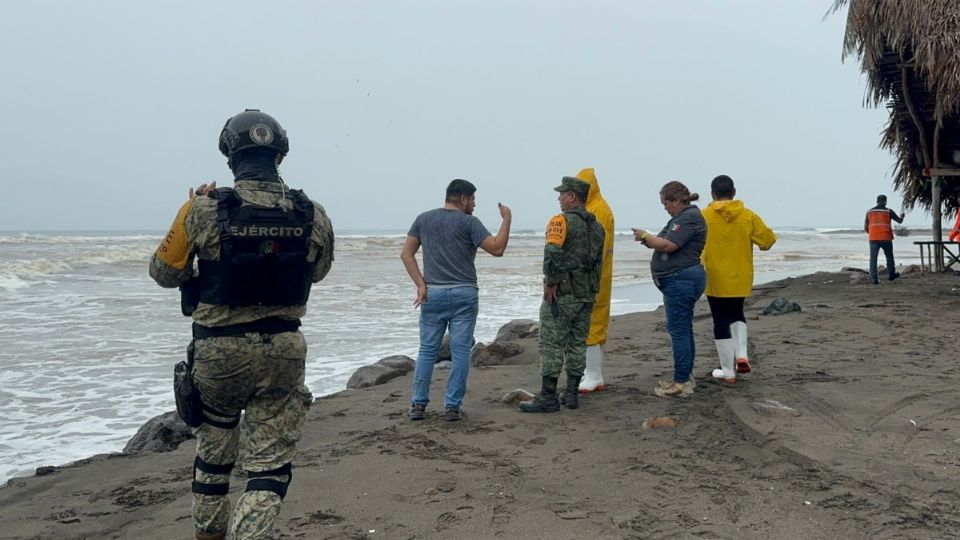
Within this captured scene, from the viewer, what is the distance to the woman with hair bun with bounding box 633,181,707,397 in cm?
563

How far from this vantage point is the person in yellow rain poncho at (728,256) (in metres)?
6.04

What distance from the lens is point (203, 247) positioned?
276 centimetres

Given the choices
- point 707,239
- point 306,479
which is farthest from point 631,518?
point 707,239

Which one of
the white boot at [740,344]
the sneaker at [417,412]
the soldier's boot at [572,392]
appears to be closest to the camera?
the sneaker at [417,412]

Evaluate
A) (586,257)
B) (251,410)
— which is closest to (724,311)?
(586,257)

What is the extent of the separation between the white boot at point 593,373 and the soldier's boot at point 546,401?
651 millimetres

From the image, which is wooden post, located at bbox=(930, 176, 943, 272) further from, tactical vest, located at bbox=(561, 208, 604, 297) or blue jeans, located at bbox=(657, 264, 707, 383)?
tactical vest, located at bbox=(561, 208, 604, 297)

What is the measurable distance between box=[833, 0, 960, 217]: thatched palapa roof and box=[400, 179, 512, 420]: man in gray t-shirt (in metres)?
10.7

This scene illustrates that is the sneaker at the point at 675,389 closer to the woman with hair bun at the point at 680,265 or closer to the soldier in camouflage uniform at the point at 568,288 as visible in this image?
the woman with hair bun at the point at 680,265

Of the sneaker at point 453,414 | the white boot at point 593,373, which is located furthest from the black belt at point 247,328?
the white boot at point 593,373

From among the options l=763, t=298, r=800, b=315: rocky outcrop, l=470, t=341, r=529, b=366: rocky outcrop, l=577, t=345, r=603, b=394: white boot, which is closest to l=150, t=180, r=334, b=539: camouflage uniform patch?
l=577, t=345, r=603, b=394: white boot

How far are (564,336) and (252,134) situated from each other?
305cm

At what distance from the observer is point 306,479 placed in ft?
13.5

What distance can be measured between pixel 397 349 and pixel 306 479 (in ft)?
19.1
